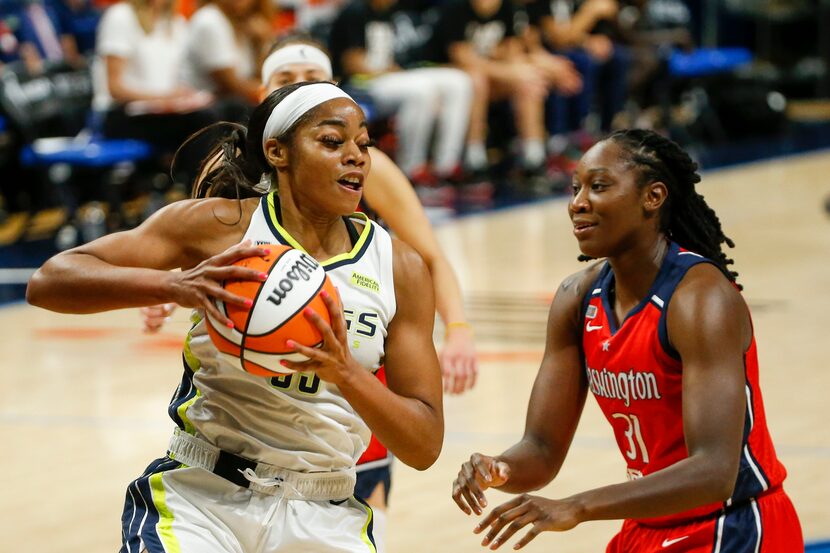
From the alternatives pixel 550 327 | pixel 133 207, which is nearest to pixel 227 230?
pixel 550 327

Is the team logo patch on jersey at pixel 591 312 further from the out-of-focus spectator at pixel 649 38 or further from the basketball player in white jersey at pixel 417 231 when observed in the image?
the out-of-focus spectator at pixel 649 38

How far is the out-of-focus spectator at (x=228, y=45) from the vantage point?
368 inches

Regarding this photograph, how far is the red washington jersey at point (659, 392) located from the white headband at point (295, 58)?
1.61m

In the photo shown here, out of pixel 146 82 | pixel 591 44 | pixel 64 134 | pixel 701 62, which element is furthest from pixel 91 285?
pixel 701 62

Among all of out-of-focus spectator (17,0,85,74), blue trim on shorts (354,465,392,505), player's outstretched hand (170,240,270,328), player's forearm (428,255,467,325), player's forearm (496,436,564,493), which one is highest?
player's outstretched hand (170,240,270,328)

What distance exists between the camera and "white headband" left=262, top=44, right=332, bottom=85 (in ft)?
14.1

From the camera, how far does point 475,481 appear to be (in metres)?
2.85

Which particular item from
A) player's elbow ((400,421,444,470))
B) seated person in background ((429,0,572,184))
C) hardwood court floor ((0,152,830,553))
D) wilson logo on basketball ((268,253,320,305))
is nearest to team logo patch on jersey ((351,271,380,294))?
wilson logo on basketball ((268,253,320,305))

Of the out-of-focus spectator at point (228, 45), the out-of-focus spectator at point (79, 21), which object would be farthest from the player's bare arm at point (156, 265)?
the out-of-focus spectator at point (79, 21)

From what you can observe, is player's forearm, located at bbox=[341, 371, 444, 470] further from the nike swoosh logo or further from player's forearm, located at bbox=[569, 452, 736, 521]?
the nike swoosh logo

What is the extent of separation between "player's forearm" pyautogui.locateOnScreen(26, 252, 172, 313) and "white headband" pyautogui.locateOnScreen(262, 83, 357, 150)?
0.46 m

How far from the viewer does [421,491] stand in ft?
16.2

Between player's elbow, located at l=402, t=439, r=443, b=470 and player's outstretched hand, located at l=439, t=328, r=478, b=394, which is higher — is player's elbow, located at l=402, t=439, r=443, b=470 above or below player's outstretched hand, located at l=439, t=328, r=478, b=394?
above

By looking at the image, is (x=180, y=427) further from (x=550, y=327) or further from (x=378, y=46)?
(x=378, y=46)
